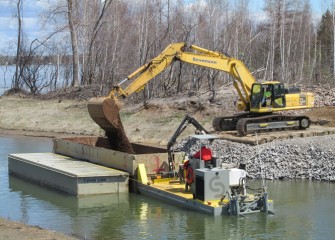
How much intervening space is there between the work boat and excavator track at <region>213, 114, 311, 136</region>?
803 centimetres

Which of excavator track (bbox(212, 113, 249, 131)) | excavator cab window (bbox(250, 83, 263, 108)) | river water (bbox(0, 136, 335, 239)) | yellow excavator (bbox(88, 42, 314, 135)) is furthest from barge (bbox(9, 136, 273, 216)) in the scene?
excavator cab window (bbox(250, 83, 263, 108))

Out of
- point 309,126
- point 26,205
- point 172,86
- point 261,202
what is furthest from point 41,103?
point 261,202

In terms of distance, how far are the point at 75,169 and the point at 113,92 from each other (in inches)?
120

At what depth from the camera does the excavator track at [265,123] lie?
2575 centimetres

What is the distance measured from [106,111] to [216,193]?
5952mm

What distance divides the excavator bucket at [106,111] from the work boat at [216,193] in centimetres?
419

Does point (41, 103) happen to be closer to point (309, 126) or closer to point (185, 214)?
point (309, 126)

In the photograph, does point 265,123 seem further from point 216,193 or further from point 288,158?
point 216,193

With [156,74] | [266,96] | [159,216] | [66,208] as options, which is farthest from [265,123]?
[66,208]

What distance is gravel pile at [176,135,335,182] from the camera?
21.8 metres

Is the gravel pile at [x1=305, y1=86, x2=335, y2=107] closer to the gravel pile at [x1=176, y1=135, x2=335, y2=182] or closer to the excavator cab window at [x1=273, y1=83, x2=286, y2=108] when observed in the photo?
the excavator cab window at [x1=273, y1=83, x2=286, y2=108]

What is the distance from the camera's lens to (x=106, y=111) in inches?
825

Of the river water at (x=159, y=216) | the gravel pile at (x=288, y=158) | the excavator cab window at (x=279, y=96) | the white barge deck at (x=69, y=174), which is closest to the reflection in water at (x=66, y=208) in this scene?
the river water at (x=159, y=216)

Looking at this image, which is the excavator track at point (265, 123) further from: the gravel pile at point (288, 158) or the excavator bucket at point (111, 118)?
the excavator bucket at point (111, 118)
